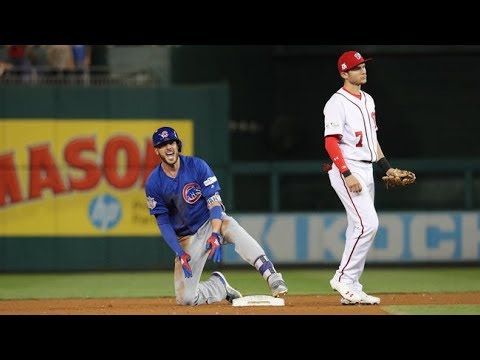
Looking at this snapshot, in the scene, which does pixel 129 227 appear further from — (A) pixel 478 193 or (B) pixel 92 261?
(A) pixel 478 193

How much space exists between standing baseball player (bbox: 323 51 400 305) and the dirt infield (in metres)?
0.30

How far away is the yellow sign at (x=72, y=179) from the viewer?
15062mm

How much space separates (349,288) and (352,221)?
59 centimetres

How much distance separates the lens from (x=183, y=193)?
30.4ft

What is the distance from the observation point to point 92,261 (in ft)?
49.4

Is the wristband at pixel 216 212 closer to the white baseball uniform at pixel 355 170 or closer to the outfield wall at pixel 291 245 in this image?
the white baseball uniform at pixel 355 170

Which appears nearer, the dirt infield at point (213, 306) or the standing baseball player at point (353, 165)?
the dirt infield at point (213, 306)

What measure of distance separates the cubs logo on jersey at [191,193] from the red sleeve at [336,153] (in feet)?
4.16

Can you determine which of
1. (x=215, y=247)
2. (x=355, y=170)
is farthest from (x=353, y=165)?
(x=215, y=247)

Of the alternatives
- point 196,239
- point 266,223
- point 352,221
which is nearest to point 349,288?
point 352,221

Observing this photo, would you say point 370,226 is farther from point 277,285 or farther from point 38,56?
point 38,56

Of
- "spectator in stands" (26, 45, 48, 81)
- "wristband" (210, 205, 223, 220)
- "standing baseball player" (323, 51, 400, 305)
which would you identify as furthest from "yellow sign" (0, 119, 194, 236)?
"standing baseball player" (323, 51, 400, 305)

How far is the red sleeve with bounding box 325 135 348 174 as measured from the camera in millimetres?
8898

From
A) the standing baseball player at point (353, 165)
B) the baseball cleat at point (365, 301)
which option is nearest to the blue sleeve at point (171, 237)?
the standing baseball player at point (353, 165)
